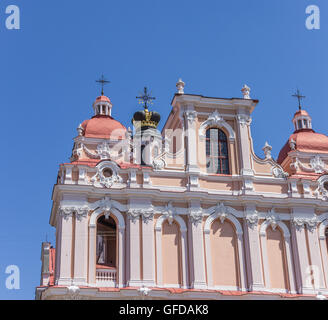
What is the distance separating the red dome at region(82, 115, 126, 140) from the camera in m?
34.3

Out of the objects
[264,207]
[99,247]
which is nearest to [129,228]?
[99,247]

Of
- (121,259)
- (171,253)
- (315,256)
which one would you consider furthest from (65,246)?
(315,256)

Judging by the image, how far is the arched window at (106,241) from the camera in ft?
99.1

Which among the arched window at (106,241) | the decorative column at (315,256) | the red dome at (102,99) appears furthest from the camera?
the red dome at (102,99)

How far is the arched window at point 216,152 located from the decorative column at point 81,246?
7411 millimetres

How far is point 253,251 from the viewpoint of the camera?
29.5 metres

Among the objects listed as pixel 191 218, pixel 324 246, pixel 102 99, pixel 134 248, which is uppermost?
pixel 102 99

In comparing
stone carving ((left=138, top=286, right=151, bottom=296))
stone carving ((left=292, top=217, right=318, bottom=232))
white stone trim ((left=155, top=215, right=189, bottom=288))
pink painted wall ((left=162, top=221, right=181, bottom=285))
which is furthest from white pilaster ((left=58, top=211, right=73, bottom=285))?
stone carving ((left=292, top=217, right=318, bottom=232))

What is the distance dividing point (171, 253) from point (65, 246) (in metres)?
5.19

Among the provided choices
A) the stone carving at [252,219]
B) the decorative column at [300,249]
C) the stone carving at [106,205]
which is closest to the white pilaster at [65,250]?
the stone carving at [106,205]

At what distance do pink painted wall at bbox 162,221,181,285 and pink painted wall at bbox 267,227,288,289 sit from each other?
4797 millimetres

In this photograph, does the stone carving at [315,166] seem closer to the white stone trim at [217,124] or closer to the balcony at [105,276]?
the white stone trim at [217,124]

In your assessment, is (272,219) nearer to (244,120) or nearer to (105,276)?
(244,120)
